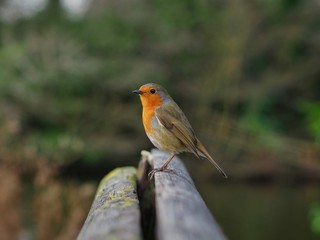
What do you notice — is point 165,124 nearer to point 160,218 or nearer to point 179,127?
point 179,127

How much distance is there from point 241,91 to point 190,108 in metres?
2.01

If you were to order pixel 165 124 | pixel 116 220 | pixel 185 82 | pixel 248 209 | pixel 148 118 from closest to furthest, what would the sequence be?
pixel 116 220 → pixel 165 124 → pixel 148 118 → pixel 248 209 → pixel 185 82

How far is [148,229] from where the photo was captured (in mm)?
2039

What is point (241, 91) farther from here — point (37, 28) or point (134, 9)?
point (37, 28)

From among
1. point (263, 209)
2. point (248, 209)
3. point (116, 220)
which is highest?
point (116, 220)

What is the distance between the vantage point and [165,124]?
329cm

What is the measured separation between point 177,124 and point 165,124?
85 millimetres

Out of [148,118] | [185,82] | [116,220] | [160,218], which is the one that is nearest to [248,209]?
[185,82]

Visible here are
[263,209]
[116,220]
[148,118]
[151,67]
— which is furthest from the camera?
[151,67]

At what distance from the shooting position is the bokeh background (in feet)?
59.5

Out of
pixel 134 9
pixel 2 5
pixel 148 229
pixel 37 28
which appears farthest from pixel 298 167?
pixel 148 229

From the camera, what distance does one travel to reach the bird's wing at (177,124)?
3.32 m

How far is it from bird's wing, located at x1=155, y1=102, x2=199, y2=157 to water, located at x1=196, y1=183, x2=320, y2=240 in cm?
884

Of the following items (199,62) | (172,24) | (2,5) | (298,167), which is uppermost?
(2,5)
